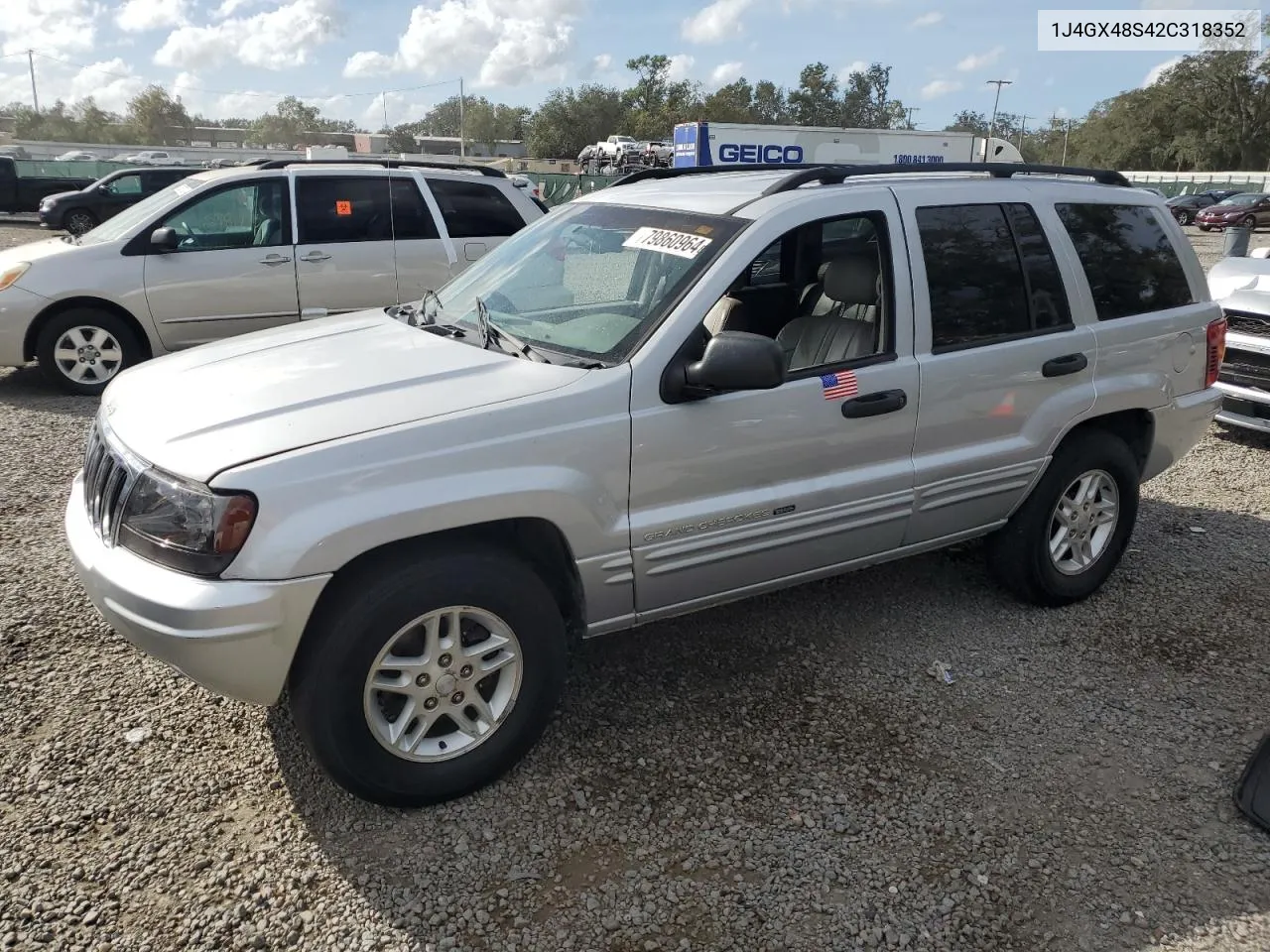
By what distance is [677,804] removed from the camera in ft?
9.82

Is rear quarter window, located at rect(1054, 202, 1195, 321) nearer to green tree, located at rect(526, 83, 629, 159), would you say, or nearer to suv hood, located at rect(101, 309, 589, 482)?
suv hood, located at rect(101, 309, 589, 482)

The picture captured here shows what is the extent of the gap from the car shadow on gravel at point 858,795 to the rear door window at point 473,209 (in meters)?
5.15

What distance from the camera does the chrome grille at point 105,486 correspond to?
8.98ft

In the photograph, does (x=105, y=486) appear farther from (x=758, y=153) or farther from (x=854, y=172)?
(x=758, y=153)

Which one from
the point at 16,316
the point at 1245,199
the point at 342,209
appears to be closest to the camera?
the point at 16,316

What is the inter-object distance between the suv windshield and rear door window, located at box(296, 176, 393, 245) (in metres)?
4.24

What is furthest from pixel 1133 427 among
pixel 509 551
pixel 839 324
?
pixel 509 551

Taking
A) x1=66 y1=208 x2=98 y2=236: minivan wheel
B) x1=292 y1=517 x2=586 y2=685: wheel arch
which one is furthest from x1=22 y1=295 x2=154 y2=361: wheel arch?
x1=66 y1=208 x2=98 y2=236: minivan wheel

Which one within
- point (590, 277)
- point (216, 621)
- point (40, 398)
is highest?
point (590, 277)

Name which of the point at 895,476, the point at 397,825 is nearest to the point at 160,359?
the point at 397,825

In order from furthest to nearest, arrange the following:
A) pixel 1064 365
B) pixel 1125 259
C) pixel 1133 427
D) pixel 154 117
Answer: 1. pixel 154 117
2. pixel 1133 427
3. pixel 1125 259
4. pixel 1064 365

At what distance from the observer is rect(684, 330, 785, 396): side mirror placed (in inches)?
114

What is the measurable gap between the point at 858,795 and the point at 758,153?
88.8ft

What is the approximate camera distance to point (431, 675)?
2809mm
